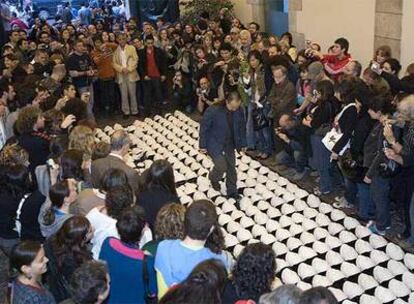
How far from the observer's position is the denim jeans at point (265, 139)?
8.04 metres

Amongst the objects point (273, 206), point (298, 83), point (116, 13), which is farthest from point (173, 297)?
point (116, 13)

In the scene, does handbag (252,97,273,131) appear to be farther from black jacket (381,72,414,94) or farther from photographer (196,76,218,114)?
black jacket (381,72,414,94)

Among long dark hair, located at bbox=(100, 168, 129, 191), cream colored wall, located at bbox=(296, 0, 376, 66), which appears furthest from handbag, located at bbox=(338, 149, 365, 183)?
cream colored wall, located at bbox=(296, 0, 376, 66)

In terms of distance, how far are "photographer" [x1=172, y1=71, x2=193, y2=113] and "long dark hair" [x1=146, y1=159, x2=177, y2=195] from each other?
17.9 ft

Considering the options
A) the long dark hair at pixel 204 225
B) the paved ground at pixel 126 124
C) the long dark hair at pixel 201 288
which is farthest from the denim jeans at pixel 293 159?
the long dark hair at pixel 201 288

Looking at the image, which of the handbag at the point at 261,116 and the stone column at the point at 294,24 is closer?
the handbag at the point at 261,116

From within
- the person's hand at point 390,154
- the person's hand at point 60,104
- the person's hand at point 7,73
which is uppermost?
the person's hand at point 7,73

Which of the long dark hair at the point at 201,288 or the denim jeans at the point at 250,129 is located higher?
the long dark hair at the point at 201,288

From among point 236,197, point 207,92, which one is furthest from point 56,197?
point 207,92

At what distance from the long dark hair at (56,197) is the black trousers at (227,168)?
8.60ft

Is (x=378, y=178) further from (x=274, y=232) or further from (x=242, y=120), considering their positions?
(x=242, y=120)

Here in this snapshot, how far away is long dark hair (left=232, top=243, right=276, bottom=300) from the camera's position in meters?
3.23

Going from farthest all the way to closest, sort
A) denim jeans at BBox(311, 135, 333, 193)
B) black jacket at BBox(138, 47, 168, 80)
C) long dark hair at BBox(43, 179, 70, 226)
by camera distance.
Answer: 1. black jacket at BBox(138, 47, 168, 80)
2. denim jeans at BBox(311, 135, 333, 193)
3. long dark hair at BBox(43, 179, 70, 226)

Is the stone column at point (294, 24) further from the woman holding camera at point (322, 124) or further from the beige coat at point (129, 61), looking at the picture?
the woman holding camera at point (322, 124)
